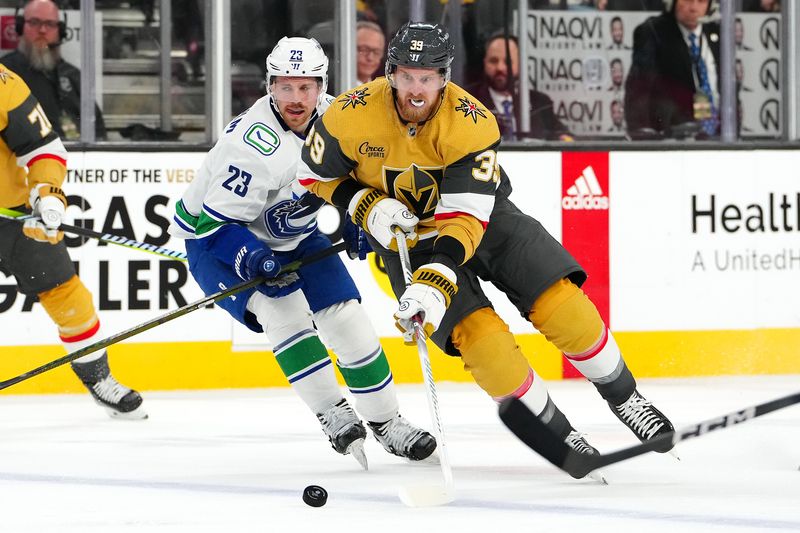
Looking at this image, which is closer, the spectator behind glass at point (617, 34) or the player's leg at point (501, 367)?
the player's leg at point (501, 367)

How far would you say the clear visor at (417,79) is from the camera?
10.8ft

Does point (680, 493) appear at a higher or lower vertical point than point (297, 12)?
lower

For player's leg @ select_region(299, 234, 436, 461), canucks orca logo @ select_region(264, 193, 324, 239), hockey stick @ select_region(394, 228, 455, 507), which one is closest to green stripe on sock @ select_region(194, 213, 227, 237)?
canucks orca logo @ select_region(264, 193, 324, 239)

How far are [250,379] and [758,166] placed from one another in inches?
86.0

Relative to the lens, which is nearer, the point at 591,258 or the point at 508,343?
the point at 508,343

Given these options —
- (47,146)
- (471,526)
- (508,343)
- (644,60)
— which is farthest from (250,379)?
(471,526)

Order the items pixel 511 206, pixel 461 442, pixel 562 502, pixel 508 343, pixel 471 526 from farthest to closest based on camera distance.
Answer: pixel 461 442 < pixel 511 206 < pixel 508 343 < pixel 562 502 < pixel 471 526

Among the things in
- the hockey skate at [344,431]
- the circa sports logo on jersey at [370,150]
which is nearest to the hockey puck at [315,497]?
the hockey skate at [344,431]

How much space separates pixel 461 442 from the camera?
4.25 meters

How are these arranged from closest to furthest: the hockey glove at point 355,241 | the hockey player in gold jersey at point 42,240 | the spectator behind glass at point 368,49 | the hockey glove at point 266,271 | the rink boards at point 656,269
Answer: the hockey glove at point 266,271, the hockey glove at point 355,241, the hockey player in gold jersey at point 42,240, the rink boards at point 656,269, the spectator behind glass at point 368,49

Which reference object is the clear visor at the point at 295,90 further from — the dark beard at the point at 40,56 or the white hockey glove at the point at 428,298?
the dark beard at the point at 40,56

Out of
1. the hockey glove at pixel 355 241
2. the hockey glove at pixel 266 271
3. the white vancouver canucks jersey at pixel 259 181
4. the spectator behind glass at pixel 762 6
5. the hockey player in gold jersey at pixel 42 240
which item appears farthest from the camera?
the spectator behind glass at pixel 762 6

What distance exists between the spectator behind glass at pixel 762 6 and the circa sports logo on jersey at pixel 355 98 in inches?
115

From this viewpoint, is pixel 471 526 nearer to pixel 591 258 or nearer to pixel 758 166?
A: pixel 591 258
